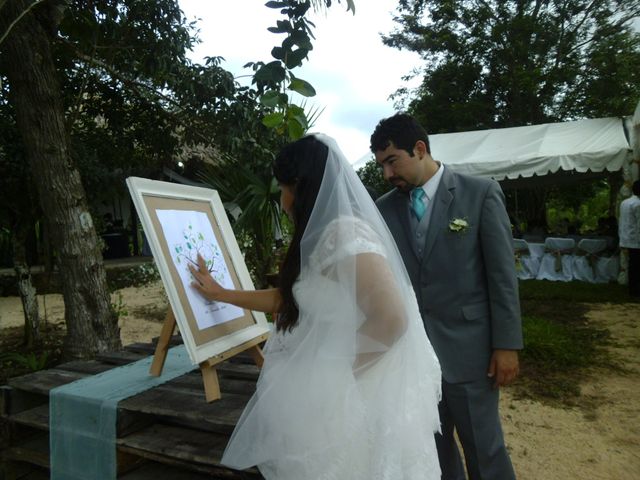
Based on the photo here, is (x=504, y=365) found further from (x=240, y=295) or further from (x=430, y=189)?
(x=240, y=295)

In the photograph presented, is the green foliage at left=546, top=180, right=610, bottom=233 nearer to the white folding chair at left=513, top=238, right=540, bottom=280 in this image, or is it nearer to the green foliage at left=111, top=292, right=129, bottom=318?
the white folding chair at left=513, top=238, right=540, bottom=280

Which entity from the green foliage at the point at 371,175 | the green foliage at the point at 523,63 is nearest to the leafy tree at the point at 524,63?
the green foliage at the point at 523,63

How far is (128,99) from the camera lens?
4.85m

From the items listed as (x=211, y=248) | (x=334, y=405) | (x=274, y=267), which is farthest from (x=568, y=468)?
(x=274, y=267)

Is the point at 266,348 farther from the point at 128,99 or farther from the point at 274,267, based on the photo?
the point at 128,99

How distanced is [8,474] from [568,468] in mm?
2909

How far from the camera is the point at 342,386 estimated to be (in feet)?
4.31

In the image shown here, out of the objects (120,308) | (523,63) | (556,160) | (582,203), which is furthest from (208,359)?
(582,203)

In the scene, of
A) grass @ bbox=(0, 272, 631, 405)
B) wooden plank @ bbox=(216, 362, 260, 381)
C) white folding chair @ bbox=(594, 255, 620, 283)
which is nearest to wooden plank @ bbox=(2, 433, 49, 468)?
wooden plank @ bbox=(216, 362, 260, 381)

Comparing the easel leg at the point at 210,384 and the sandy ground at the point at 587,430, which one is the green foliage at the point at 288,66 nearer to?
the easel leg at the point at 210,384

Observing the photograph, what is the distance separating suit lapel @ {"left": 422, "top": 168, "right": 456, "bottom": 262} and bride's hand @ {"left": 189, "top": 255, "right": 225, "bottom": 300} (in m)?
0.87

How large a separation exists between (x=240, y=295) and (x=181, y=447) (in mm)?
590

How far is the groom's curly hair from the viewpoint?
6.47ft

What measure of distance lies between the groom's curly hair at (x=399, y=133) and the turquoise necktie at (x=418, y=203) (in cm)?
18
